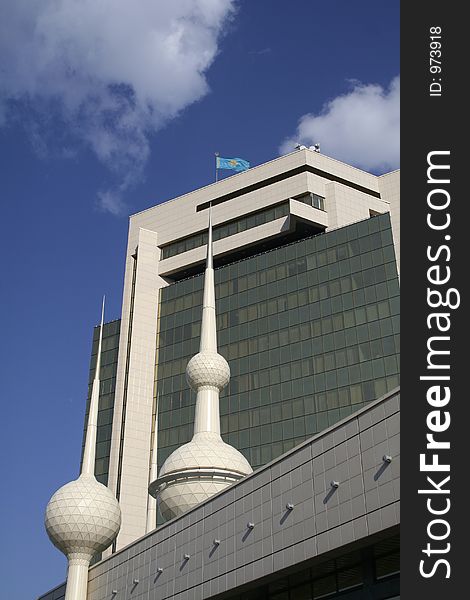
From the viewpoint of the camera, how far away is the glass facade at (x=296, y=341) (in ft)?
234

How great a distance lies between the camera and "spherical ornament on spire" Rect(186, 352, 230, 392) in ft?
158

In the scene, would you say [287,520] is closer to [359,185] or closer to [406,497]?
[406,497]

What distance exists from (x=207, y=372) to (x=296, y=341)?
92.5 ft

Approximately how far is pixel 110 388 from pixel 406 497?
71.8 meters

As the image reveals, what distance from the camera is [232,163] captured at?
8788cm

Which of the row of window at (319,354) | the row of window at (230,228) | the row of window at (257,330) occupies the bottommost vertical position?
the row of window at (319,354)

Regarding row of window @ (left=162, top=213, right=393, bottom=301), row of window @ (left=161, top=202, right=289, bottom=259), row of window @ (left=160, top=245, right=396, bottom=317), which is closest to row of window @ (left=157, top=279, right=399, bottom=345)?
row of window @ (left=160, top=245, right=396, bottom=317)

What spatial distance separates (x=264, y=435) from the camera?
7300 cm

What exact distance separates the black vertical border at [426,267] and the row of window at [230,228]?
63.5 metres

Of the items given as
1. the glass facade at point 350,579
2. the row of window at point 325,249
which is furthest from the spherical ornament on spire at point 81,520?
the row of window at point 325,249

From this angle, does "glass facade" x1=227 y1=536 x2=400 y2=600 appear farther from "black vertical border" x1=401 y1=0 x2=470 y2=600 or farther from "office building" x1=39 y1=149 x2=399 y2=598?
"office building" x1=39 y1=149 x2=399 y2=598

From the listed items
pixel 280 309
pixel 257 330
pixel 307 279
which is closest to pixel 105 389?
pixel 257 330

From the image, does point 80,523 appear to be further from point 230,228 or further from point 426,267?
point 230,228

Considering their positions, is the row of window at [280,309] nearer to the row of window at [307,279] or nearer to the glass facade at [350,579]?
the row of window at [307,279]
